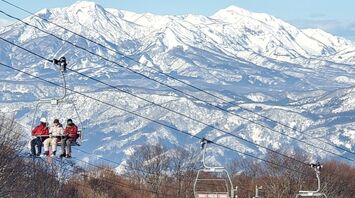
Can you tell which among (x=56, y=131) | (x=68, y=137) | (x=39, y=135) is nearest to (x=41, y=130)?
(x=39, y=135)

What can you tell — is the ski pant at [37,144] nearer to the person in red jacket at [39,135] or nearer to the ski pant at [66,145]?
the person in red jacket at [39,135]

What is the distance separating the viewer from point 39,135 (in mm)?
36594

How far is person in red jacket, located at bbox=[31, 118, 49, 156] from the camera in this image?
120ft

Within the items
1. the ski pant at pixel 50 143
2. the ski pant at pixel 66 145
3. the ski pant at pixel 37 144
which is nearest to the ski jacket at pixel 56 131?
the ski pant at pixel 50 143

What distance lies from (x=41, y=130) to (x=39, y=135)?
7.0 inches

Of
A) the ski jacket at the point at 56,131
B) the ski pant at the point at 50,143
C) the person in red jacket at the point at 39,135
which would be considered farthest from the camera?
the person in red jacket at the point at 39,135

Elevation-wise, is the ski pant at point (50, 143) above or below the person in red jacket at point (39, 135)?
below

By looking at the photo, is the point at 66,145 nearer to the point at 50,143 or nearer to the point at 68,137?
the point at 68,137

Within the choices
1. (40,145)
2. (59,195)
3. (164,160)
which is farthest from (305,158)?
(40,145)

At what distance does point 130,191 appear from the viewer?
14325 cm

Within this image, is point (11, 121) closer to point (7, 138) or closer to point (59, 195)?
point (7, 138)

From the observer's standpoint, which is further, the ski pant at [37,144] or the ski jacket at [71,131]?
the ski pant at [37,144]

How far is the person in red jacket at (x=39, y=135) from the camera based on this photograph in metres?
36.6

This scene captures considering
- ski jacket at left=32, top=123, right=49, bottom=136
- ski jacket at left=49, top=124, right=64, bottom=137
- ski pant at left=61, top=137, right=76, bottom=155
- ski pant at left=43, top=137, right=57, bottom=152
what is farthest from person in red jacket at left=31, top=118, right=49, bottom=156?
ski pant at left=61, top=137, right=76, bottom=155
